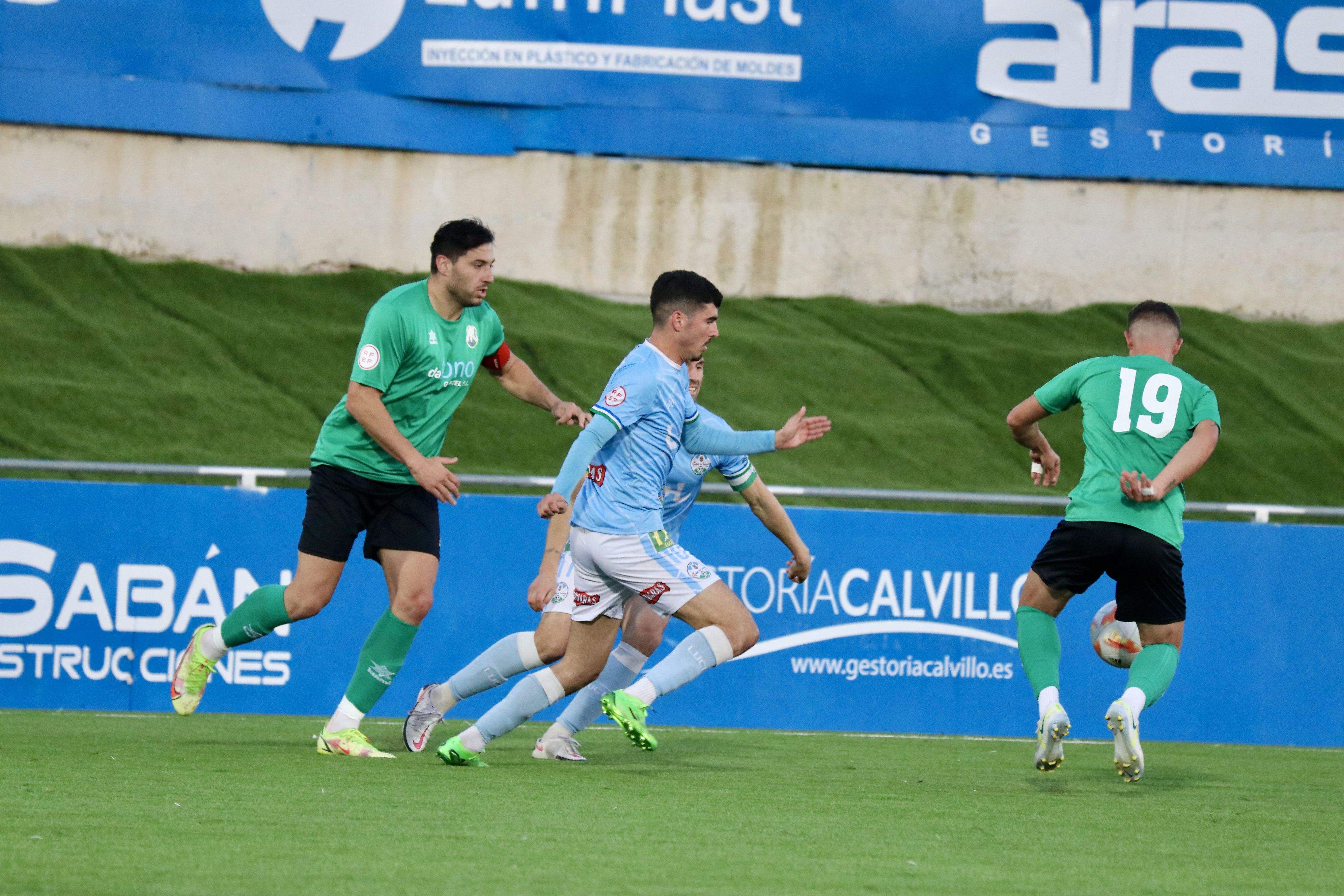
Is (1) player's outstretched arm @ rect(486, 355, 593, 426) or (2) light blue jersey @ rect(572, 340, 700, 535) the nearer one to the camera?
(2) light blue jersey @ rect(572, 340, 700, 535)

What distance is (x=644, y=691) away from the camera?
19.2 feet

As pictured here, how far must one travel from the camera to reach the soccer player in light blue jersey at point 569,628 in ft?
20.8

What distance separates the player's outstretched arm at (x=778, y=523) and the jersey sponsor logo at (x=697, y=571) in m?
0.70

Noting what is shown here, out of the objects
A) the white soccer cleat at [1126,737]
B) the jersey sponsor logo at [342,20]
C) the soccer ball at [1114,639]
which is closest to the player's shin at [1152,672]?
the white soccer cleat at [1126,737]

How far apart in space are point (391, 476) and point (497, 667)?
94 cm

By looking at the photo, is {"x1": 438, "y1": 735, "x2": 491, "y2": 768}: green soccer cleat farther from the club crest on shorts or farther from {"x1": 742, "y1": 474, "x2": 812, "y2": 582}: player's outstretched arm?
{"x1": 742, "y1": 474, "x2": 812, "y2": 582}: player's outstretched arm

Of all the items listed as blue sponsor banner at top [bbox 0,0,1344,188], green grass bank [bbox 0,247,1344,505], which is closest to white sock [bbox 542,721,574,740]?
green grass bank [bbox 0,247,1344,505]

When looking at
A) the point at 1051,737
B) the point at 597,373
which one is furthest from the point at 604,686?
the point at 597,373

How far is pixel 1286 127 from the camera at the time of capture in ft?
60.6

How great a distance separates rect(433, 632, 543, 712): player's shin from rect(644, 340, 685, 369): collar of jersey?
52.0 inches

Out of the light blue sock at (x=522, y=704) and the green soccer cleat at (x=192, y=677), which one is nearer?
the light blue sock at (x=522, y=704)

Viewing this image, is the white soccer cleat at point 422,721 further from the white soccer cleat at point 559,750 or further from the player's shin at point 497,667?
the white soccer cleat at point 559,750

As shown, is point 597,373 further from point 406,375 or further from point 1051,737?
point 1051,737

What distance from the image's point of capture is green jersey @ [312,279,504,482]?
6195 mm
